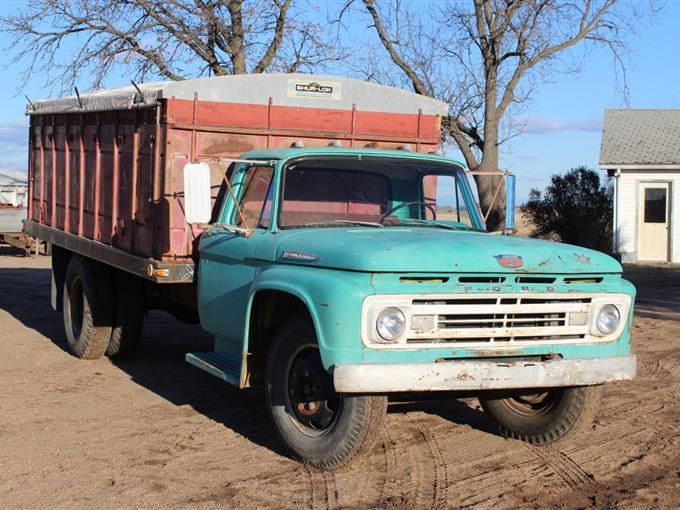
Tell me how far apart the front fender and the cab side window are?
1.25 m

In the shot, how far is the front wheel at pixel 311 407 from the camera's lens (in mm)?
5959

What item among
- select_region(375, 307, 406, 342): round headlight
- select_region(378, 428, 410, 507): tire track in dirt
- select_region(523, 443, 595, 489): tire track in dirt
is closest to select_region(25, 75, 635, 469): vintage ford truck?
select_region(375, 307, 406, 342): round headlight

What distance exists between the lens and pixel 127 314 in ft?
34.4

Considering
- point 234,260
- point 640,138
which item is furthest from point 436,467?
point 640,138

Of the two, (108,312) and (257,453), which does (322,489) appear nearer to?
(257,453)

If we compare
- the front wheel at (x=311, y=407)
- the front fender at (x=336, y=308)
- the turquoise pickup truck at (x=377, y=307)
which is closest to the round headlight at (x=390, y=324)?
the turquoise pickup truck at (x=377, y=307)

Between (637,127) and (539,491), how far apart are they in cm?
2342

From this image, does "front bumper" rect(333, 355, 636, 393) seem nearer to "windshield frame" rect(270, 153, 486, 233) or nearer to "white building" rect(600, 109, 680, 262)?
"windshield frame" rect(270, 153, 486, 233)

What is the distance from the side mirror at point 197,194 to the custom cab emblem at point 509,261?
202cm

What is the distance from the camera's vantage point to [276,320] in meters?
6.84

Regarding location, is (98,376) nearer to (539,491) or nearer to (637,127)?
(539,491)

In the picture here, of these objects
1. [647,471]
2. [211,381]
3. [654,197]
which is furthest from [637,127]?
[647,471]

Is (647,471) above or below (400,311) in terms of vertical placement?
below

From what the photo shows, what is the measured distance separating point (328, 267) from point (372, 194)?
1.60m
